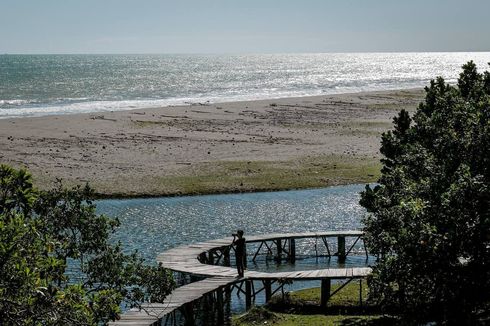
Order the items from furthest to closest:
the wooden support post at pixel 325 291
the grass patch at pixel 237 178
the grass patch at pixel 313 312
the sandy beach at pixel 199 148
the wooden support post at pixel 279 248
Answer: the sandy beach at pixel 199 148
the grass patch at pixel 237 178
the wooden support post at pixel 279 248
the wooden support post at pixel 325 291
the grass patch at pixel 313 312

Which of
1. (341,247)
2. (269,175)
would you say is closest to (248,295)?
(341,247)

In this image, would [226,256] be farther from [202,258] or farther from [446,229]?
[446,229]

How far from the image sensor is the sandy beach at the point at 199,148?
181 ft

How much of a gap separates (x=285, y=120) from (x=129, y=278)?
3104 inches

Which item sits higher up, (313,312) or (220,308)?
(220,308)

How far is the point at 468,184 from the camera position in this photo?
15586mm

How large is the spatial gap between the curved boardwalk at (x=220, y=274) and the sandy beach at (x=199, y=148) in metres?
15.3

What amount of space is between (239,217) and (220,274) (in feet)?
49.4

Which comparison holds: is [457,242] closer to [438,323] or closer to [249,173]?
[438,323]

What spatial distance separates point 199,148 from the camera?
70125mm

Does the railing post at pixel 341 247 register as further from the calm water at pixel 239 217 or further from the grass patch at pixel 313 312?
the grass patch at pixel 313 312

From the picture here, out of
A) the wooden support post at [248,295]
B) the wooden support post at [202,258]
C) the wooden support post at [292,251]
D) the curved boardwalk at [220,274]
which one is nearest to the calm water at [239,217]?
the wooden support post at [292,251]

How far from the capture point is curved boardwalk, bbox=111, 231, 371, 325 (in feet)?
81.9

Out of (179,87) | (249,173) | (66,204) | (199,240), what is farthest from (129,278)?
(179,87)
